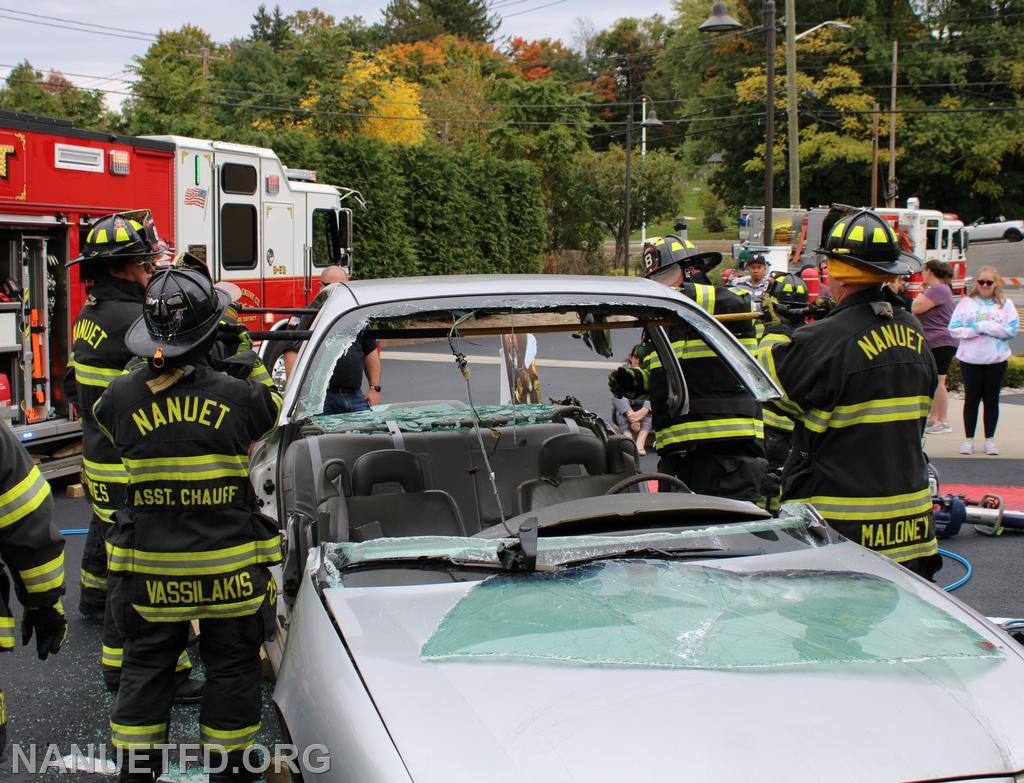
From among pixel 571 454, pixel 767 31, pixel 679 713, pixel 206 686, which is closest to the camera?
pixel 679 713

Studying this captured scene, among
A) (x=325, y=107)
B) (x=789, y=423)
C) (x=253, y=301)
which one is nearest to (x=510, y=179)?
(x=325, y=107)

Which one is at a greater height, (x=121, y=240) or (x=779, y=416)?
(x=121, y=240)

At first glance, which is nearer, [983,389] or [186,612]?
[186,612]

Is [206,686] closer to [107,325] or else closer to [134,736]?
[134,736]

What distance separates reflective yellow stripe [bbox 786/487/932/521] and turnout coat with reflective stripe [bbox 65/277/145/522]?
2896 mm

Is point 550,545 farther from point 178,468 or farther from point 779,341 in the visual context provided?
point 779,341

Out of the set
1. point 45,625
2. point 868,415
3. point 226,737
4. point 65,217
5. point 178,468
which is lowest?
point 226,737

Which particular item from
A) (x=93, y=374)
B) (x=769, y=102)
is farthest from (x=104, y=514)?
(x=769, y=102)

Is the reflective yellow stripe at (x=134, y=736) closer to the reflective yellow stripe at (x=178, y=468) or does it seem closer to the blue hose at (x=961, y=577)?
the reflective yellow stripe at (x=178, y=468)

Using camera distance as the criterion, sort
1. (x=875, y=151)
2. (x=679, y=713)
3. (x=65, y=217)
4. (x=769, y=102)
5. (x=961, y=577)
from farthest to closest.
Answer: (x=875, y=151), (x=769, y=102), (x=65, y=217), (x=961, y=577), (x=679, y=713)

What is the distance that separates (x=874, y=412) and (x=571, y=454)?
1147 mm

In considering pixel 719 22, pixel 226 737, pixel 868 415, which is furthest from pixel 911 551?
pixel 719 22

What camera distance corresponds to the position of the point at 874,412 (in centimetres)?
344

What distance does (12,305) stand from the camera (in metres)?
7.83
